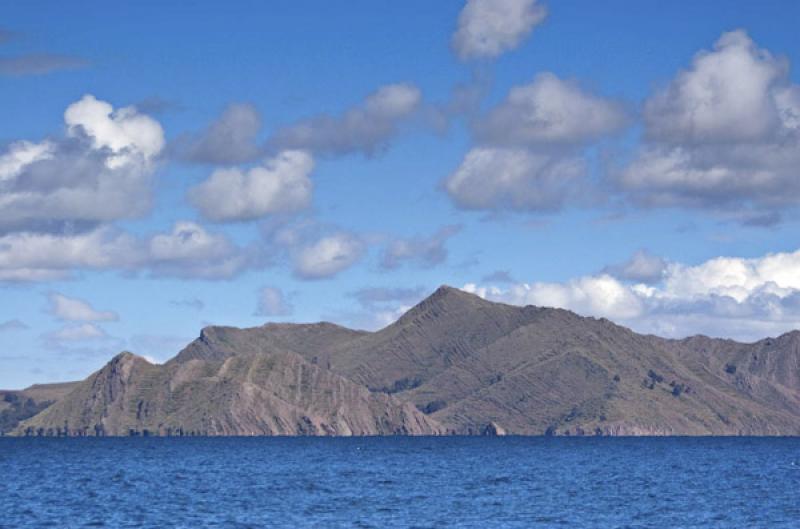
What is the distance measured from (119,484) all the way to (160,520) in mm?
53132

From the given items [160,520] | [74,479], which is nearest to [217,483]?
[74,479]

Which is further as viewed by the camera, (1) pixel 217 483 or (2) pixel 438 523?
(1) pixel 217 483

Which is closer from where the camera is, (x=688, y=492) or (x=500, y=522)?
(x=500, y=522)

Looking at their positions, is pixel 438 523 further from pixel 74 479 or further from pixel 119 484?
pixel 74 479

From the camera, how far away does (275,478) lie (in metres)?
166

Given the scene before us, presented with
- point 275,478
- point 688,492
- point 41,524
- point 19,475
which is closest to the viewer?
point 41,524

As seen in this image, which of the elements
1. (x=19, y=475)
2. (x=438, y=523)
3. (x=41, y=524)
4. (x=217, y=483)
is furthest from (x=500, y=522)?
(x=19, y=475)

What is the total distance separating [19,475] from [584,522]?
328ft

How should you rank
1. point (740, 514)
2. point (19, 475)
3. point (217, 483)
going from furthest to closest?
1. point (19, 475)
2. point (217, 483)
3. point (740, 514)

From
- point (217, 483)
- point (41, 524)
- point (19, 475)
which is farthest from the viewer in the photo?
point (19, 475)

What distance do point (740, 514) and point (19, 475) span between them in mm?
105146

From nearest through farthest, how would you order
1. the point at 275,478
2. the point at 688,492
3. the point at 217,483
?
the point at 688,492 → the point at 217,483 → the point at 275,478

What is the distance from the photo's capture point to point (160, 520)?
102500 mm

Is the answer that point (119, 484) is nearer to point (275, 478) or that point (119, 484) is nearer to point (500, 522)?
point (275, 478)
